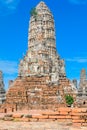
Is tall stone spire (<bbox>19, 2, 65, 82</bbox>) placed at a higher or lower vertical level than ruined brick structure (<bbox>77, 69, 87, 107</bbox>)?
higher

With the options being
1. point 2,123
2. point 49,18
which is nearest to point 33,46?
point 49,18

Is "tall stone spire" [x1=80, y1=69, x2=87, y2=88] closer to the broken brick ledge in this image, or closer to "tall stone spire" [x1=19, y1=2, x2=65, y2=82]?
"tall stone spire" [x1=19, y1=2, x2=65, y2=82]

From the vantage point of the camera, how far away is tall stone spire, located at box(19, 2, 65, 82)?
160ft

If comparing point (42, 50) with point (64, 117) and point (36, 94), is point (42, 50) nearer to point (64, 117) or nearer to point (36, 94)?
point (36, 94)

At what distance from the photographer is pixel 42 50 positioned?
164ft

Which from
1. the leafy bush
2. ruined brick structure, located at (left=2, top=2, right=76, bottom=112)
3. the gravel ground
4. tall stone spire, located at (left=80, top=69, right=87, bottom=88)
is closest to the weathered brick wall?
ruined brick structure, located at (left=2, top=2, right=76, bottom=112)

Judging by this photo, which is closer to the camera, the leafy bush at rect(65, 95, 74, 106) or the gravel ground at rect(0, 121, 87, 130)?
the gravel ground at rect(0, 121, 87, 130)

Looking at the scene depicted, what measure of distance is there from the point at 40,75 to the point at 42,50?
5.11 meters

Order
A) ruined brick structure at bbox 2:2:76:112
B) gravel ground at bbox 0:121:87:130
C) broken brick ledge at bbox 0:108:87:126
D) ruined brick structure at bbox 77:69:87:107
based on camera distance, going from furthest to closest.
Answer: ruined brick structure at bbox 2:2:76:112
ruined brick structure at bbox 77:69:87:107
gravel ground at bbox 0:121:87:130
broken brick ledge at bbox 0:108:87:126

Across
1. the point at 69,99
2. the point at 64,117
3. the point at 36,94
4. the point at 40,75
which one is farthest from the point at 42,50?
the point at 64,117

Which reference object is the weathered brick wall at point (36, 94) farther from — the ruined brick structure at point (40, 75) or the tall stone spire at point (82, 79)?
the tall stone spire at point (82, 79)

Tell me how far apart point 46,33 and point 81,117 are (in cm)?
4440

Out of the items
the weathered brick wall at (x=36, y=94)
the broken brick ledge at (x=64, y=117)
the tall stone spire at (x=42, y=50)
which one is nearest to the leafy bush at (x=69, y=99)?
the weathered brick wall at (x=36, y=94)

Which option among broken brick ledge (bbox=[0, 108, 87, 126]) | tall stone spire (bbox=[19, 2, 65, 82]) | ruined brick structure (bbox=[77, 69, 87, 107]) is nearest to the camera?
broken brick ledge (bbox=[0, 108, 87, 126])
